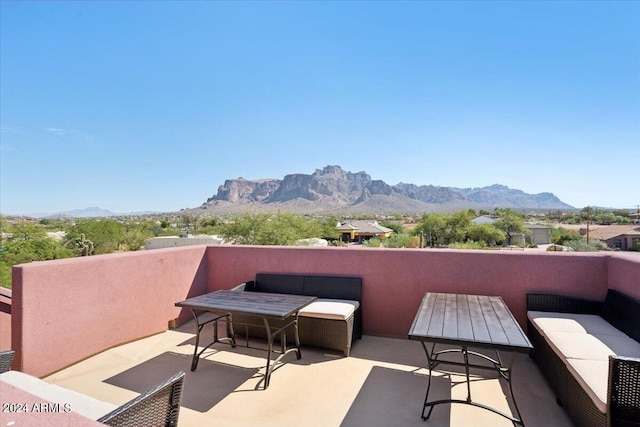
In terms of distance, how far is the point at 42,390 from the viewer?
80.7 inches

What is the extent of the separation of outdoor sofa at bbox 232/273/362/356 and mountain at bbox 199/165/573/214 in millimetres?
74542

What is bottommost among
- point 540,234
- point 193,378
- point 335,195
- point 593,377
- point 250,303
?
point 540,234

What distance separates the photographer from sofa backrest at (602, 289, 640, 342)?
277 centimetres

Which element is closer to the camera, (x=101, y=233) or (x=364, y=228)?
(x=101, y=233)

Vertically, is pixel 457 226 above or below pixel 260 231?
below

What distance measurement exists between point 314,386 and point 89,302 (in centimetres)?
282

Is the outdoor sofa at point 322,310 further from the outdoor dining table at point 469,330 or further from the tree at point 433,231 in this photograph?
the tree at point 433,231

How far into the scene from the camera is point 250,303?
Result: 337 centimetres

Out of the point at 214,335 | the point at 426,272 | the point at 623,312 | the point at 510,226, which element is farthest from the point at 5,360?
the point at 510,226

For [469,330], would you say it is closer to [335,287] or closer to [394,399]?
[394,399]

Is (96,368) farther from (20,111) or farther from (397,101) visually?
(20,111)

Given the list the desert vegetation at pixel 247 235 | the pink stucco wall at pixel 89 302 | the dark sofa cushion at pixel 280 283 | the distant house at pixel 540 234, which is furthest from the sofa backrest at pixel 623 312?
the distant house at pixel 540 234

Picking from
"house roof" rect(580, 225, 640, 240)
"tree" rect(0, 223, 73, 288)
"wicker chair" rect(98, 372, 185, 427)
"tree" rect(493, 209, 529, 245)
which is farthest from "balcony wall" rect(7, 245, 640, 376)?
"house roof" rect(580, 225, 640, 240)

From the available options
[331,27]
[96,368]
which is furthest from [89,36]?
[96,368]
